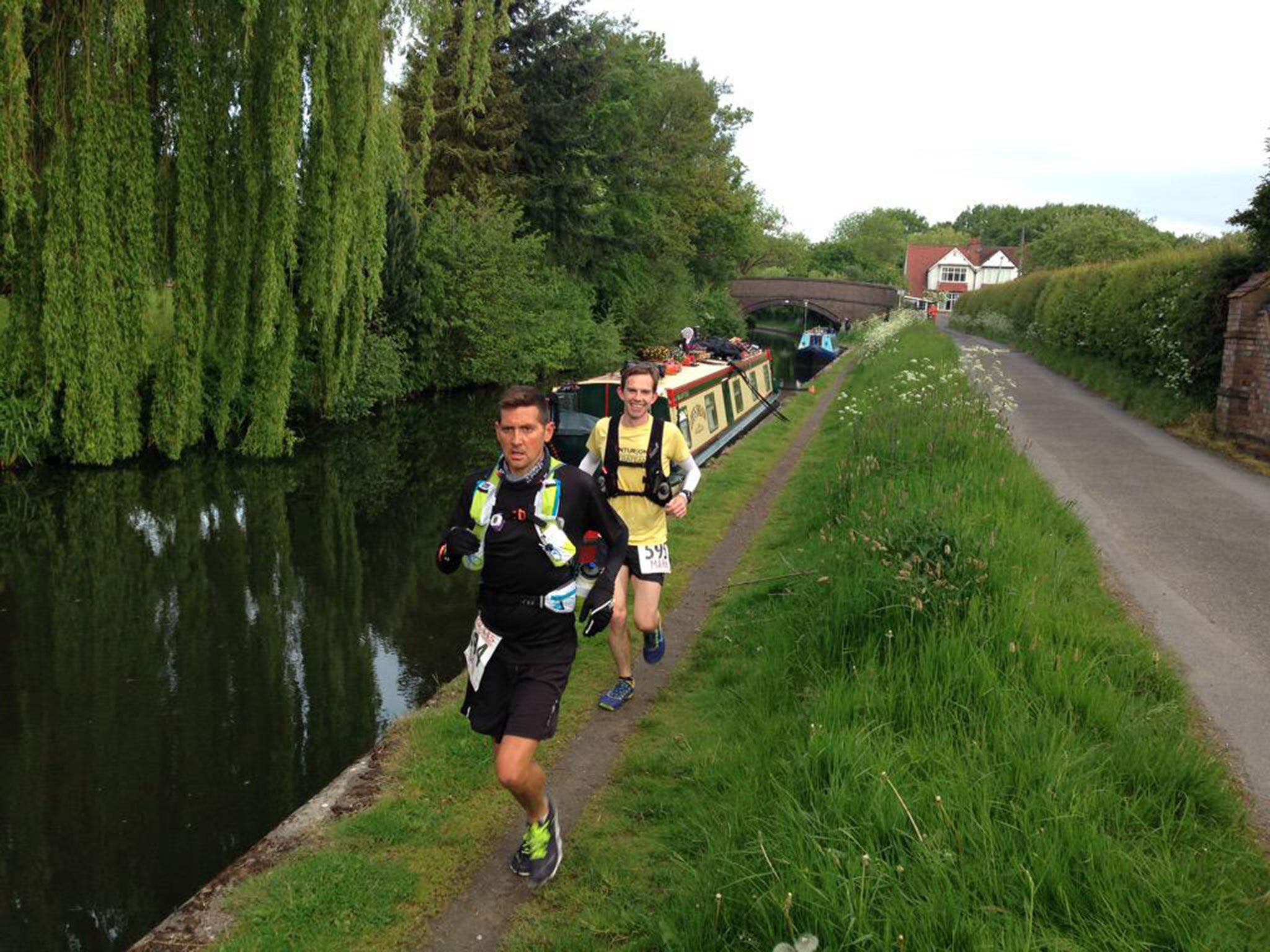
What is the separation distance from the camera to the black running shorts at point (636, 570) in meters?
4.95

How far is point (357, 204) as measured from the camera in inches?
500

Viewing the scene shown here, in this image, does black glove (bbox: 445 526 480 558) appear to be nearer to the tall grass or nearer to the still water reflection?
the still water reflection

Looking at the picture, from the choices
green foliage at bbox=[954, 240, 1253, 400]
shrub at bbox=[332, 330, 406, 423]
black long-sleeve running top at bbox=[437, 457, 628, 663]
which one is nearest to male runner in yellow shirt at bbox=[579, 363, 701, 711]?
black long-sleeve running top at bbox=[437, 457, 628, 663]

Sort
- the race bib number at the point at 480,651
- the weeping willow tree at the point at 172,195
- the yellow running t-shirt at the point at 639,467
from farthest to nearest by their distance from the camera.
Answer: the weeping willow tree at the point at 172,195 < the yellow running t-shirt at the point at 639,467 < the race bib number at the point at 480,651

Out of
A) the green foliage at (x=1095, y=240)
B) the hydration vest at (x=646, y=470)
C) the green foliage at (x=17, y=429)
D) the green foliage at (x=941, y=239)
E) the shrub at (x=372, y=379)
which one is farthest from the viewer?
the green foliage at (x=941, y=239)

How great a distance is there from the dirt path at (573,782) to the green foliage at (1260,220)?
27.7 ft

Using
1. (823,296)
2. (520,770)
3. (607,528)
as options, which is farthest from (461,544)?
(823,296)

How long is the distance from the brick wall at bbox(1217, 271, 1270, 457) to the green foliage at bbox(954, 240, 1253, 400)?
936 mm

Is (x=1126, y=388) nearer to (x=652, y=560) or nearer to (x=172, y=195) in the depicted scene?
(x=652, y=560)

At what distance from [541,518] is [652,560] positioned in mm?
1786

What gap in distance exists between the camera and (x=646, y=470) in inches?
193

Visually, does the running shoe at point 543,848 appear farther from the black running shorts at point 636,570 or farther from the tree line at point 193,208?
the tree line at point 193,208

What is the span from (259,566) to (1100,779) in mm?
8282

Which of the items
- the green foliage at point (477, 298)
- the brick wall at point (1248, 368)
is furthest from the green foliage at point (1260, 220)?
the green foliage at point (477, 298)
